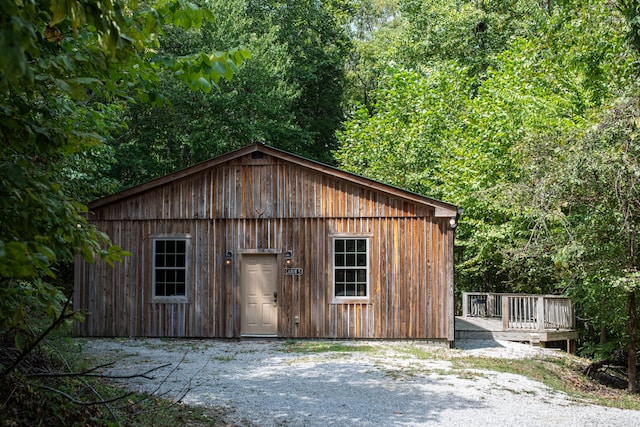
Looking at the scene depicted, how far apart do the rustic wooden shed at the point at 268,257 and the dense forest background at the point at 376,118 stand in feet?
4.12

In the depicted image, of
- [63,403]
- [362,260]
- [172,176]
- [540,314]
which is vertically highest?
[172,176]

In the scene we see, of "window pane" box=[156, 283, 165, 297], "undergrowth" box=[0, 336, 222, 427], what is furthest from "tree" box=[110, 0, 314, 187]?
"undergrowth" box=[0, 336, 222, 427]

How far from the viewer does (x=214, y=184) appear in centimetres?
1531

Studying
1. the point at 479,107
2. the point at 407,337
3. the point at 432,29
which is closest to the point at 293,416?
the point at 407,337

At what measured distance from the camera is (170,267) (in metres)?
15.3

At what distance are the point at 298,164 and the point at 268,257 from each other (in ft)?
7.59

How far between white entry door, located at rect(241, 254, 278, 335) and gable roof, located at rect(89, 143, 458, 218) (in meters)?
2.33

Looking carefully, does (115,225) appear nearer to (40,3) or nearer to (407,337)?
(407,337)

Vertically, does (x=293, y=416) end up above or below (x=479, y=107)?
below

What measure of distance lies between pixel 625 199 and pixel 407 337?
18.0 feet

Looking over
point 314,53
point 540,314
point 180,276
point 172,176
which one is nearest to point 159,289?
point 180,276

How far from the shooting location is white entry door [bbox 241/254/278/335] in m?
15.2

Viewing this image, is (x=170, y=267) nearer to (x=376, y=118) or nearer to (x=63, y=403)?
(x=63, y=403)

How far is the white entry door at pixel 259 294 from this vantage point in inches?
597
